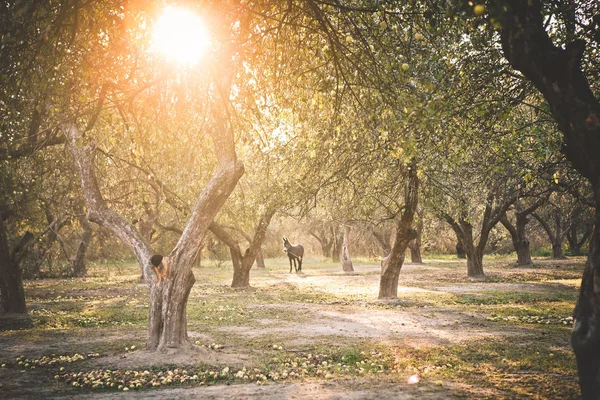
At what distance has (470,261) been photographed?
29328 mm

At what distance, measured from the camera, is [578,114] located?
5465 millimetres

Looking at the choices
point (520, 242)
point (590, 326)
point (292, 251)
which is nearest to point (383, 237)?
point (292, 251)

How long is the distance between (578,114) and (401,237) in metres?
13.2

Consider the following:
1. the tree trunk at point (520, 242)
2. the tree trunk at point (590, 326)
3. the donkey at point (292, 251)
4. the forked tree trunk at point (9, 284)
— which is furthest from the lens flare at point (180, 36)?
the tree trunk at point (520, 242)

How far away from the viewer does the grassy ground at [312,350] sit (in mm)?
7742

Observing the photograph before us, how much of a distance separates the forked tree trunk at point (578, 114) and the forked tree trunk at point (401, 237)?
1070 cm

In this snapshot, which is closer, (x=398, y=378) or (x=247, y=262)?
(x=398, y=378)

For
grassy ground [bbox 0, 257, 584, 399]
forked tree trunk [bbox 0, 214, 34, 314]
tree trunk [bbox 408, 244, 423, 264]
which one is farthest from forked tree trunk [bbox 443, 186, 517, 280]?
forked tree trunk [bbox 0, 214, 34, 314]

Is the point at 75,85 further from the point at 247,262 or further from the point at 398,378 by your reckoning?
the point at 247,262

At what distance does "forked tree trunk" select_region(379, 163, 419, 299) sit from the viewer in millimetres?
17531

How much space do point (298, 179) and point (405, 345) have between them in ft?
21.6

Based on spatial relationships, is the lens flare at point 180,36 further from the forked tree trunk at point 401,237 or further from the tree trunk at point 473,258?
the tree trunk at point 473,258

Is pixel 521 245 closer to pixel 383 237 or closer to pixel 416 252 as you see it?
pixel 416 252

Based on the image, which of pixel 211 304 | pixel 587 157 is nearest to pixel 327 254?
pixel 211 304
